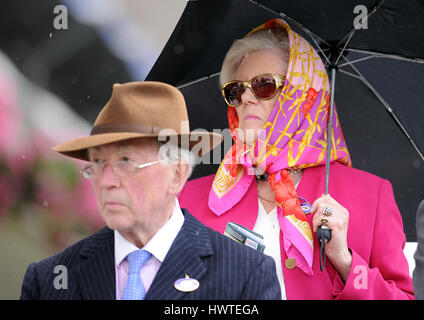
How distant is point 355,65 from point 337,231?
4.42 ft

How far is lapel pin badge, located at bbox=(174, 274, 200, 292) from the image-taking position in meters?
2.16

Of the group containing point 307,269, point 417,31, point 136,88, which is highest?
point 417,31

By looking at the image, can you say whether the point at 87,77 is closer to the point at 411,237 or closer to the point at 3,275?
the point at 3,275

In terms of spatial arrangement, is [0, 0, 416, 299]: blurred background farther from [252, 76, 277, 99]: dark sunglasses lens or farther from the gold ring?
the gold ring

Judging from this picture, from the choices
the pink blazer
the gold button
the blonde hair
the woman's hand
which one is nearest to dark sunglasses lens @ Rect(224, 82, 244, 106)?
the blonde hair

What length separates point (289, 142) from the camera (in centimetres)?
354

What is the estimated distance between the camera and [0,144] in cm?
340

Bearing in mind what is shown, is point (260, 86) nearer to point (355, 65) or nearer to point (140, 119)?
point (355, 65)

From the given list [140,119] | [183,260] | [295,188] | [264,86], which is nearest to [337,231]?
[295,188]

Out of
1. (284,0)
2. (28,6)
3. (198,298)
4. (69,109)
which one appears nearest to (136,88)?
(198,298)

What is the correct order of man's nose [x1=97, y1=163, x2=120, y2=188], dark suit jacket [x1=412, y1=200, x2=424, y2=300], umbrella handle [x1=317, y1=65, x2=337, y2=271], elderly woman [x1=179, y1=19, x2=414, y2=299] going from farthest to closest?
elderly woman [x1=179, y1=19, x2=414, y2=299] → umbrella handle [x1=317, y1=65, x2=337, y2=271] → dark suit jacket [x1=412, y1=200, x2=424, y2=300] → man's nose [x1=97, y1=163, x2=120, y2=188]

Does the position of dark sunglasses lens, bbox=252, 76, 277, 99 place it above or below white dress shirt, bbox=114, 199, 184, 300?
above

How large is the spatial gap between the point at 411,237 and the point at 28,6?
9.30ft

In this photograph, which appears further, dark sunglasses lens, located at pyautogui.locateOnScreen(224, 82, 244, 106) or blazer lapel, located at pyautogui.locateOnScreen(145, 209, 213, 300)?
dark sunglasses lens, located at pyautogui.locateOnScreen(224, 82, 244, 106)
